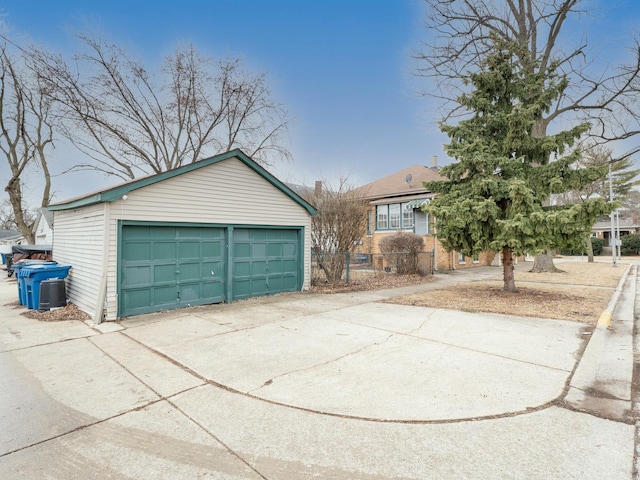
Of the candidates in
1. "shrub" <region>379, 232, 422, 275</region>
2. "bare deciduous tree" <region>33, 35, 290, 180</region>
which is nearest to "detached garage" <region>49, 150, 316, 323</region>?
"shrub" <region>379, 232, 422, 275</region>

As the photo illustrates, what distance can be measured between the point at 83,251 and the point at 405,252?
11415 mm

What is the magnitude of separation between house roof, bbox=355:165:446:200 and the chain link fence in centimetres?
424

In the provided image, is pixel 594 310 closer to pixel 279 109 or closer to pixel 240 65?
pixel 279 109

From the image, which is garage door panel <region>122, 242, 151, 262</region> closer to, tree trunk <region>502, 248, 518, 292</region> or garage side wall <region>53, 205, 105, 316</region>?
garage side wall <region>53, 205, 105, 316</region>

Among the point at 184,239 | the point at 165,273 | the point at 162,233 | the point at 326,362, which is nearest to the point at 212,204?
the point at 184,239

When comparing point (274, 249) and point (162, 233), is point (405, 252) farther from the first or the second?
point (162, 233)

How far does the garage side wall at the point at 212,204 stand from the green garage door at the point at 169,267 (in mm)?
254

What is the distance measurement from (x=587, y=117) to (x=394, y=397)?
1951 centimetres

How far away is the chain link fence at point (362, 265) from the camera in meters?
11.9

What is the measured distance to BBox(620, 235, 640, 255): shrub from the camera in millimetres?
36250

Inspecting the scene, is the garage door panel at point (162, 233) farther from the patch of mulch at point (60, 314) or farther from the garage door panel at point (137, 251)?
the patch of mulch at point (60, 314)

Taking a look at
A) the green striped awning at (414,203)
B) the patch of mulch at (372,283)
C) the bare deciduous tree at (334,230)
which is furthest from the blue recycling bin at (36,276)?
the green striped awning at (414,203)

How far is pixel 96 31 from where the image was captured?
17906mm

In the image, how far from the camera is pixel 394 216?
20.0 meters
